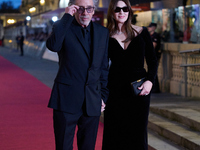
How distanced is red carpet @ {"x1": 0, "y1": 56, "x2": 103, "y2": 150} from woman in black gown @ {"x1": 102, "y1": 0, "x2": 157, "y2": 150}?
1.88 meters

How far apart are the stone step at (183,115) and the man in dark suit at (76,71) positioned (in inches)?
133

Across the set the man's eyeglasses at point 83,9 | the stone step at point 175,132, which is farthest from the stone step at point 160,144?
the man's eyeglasses at point 83,9

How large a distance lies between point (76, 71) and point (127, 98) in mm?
1035

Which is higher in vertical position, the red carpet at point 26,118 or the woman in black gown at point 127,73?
the woman in black gown at point 127,73

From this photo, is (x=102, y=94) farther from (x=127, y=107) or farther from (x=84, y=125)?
(x=127, y=107)

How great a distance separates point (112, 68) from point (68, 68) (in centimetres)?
88

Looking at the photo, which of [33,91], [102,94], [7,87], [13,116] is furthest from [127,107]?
[7,87]

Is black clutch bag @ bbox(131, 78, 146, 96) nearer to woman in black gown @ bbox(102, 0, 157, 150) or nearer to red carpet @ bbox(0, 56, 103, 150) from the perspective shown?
woman in black gown @ bbox(102, 0, 157, 150)

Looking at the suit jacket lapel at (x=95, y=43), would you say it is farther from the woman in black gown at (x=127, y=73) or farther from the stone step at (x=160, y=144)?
the stone step at (x=160, y=144)

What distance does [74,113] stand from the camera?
144 inches

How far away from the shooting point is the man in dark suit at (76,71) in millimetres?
3619

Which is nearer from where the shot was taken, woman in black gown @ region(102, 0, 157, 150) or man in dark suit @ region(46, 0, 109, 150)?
man in dark suit @ region(46, 0, 109, 150)

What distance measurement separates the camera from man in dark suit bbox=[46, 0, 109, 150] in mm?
3619

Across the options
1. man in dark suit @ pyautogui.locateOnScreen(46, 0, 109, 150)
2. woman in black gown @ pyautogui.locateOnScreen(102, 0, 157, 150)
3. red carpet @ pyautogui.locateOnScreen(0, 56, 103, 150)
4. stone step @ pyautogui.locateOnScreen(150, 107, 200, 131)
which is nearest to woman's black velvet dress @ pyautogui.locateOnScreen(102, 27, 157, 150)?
woman in black gown @ pyautogui.locateOnScreen(102, 0, 157, 150)
